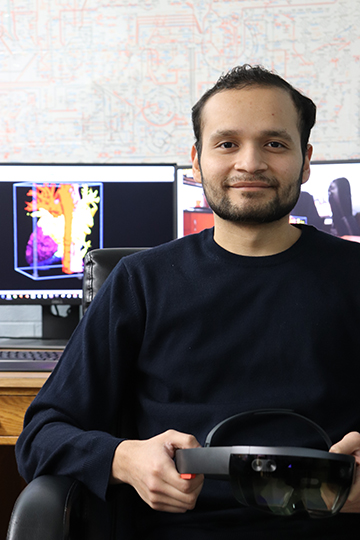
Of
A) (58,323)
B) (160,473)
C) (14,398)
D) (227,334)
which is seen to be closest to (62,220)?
(58,323)

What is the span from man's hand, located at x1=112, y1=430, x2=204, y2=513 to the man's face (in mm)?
379

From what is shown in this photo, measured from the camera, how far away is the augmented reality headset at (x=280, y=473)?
60cm

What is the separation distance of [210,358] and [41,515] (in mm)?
338

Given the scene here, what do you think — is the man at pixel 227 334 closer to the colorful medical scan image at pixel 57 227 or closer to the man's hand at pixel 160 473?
the man's hand at pixel 160 473

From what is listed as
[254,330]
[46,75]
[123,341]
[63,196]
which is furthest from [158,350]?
[46,75]

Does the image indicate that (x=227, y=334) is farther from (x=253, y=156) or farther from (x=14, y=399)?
(x=14, y=399)

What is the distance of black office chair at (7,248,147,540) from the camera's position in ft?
2.12

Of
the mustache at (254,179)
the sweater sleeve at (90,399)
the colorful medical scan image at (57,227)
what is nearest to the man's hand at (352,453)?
the sweater sleeve at (90,399)

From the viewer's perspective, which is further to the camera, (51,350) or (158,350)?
(51,350)

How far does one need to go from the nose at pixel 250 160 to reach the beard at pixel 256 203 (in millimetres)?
12

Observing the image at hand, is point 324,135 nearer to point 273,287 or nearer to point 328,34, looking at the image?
point 328,34

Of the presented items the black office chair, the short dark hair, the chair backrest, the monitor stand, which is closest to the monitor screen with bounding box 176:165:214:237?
the monitor stand

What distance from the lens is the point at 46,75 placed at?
1947mm

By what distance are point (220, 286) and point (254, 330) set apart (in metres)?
0.09
